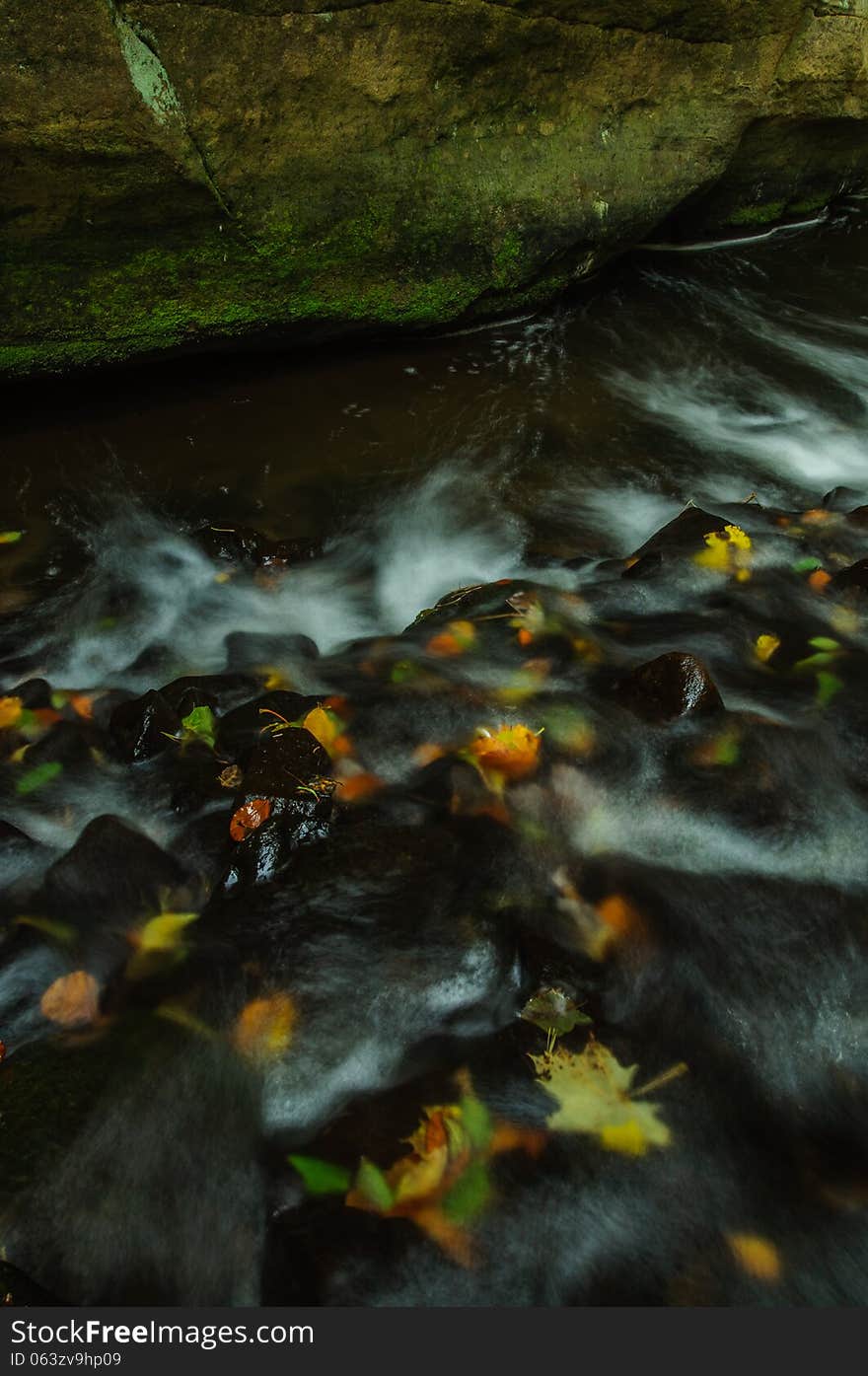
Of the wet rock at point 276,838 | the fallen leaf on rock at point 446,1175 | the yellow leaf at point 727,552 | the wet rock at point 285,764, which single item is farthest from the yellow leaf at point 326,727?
the yellow leaf at point 727,552

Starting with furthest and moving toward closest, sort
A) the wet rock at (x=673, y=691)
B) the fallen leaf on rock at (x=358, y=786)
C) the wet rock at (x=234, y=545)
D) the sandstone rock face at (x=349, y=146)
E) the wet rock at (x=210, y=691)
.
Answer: the wet rock at (x=234, y=545)
the sandstone rock face at (x=349, y=146)
the wet rock at (x=210, y=691)
the wet rock at (x=673, y=691)
the fallen leaf on rock at (x=358, y=786)

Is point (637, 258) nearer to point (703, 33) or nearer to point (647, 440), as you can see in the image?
point (703, 33)

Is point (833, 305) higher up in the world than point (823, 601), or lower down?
higher up

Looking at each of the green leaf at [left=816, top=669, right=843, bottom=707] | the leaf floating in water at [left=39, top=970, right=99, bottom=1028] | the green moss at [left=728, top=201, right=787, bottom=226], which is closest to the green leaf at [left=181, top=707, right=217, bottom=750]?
the leaf floating in water at [left=39, top=970, right=99, bottom=1028]

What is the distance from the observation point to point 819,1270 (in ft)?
5.63

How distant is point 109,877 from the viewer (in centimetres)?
241

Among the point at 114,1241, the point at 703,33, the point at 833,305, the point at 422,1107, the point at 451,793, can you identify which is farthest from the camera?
the point at 833,305

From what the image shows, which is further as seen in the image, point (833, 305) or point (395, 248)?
point (833, 305)

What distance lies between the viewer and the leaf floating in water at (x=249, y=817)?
246 centimetres

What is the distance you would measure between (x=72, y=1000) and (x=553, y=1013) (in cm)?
115

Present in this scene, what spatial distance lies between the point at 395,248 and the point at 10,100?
7.07 feet

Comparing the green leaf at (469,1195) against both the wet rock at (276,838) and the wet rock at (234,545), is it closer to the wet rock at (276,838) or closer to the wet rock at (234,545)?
the wet rock at (276,838)

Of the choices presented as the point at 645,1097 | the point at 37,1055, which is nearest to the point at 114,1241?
the point at 37,1055

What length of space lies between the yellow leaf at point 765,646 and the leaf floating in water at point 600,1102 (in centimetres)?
185
